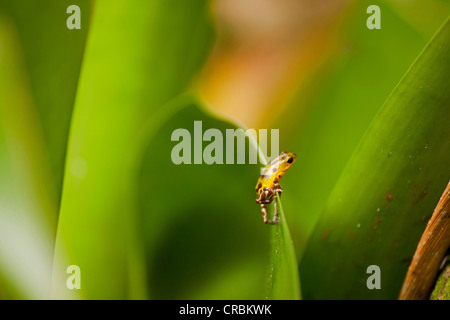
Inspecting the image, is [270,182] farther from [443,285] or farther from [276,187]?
[443,285]

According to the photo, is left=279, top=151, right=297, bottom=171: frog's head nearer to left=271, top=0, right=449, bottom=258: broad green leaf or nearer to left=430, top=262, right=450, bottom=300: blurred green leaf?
left=271, top=0, right=449, bottom=258: broad green leaf

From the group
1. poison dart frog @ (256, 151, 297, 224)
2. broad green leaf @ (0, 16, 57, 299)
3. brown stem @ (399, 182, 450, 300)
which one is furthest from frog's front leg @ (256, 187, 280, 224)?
broad green leaf @ (0, 16, 57, 299)

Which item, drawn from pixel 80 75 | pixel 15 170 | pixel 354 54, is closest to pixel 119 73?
pixel 80 75

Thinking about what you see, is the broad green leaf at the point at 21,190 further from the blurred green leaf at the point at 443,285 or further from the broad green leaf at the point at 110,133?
the blurred green leaf at the point at 443,285

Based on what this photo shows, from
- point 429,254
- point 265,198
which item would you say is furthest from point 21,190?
point 429,254

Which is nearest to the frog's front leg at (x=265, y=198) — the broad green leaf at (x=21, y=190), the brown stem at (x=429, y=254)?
the brown stem at (x=429, y=254)

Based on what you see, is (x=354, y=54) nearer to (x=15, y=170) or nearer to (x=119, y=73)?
(x=119, y=73)
